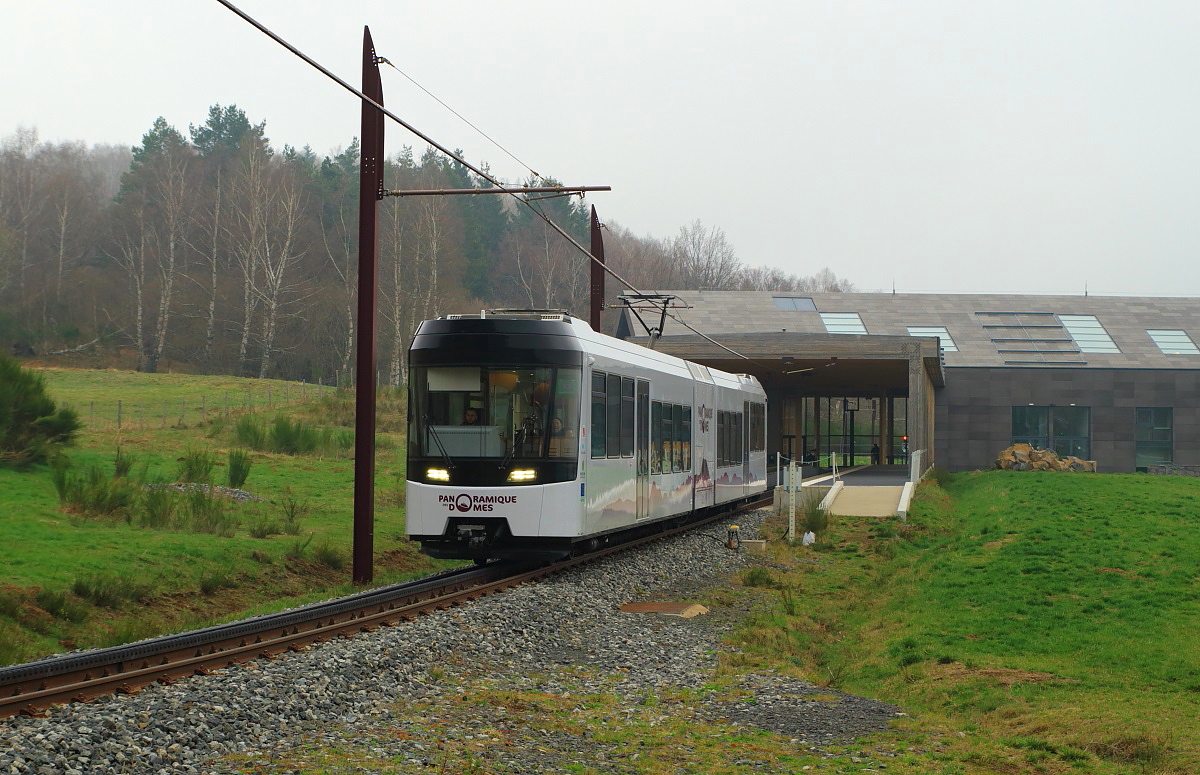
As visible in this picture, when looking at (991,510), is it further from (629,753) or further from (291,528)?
(629,753)

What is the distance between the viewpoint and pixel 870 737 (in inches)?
365

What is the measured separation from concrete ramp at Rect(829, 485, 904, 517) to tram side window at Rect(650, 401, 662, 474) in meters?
8.91

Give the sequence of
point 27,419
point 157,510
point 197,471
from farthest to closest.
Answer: point 197,471
point 27,419
point 157,510

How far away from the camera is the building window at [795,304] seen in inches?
2349

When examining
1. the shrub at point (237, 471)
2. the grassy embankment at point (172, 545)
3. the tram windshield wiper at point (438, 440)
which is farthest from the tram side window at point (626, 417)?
the shrub at point (237, 471)

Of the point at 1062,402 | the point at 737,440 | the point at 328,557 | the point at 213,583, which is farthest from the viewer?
the point at 1062,402

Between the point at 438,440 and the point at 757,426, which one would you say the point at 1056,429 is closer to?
the point at 757,426

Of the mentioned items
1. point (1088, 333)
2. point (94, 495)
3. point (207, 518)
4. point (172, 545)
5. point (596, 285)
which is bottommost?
point (172, 545)

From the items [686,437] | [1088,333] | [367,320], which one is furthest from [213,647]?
[1088,333]

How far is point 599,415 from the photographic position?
57.3ft

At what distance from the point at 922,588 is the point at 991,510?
13020 mm

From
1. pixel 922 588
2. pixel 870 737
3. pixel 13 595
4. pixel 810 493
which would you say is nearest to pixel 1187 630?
pixel 922 588

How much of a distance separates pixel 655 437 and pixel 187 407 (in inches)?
1139

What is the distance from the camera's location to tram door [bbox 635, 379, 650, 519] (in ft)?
64.6
